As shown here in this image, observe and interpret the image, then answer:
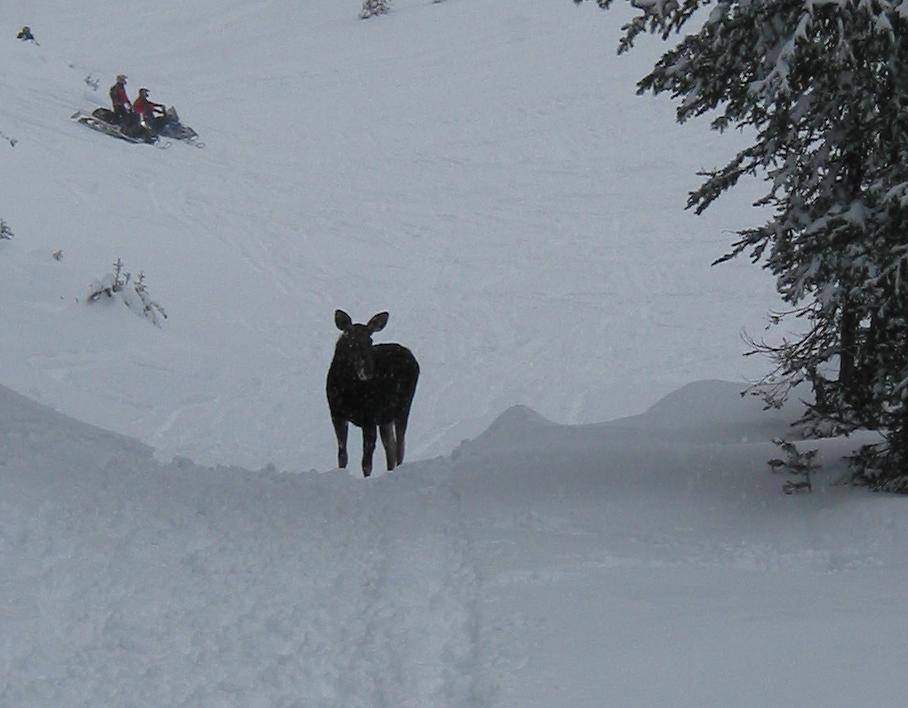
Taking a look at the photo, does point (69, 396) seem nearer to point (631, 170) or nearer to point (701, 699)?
point (701, 699)

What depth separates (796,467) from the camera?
7.21 meters

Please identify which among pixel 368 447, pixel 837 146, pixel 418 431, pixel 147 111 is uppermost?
pixel 147 111

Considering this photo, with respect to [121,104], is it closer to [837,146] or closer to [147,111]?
[147,111]

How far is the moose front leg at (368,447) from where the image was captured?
9.81 m

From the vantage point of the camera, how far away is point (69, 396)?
1198 cm

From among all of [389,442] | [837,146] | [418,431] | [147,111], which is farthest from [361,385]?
[147,111]

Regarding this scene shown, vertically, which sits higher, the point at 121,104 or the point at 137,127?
the point at 121,104

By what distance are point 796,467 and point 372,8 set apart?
42493 millimetres

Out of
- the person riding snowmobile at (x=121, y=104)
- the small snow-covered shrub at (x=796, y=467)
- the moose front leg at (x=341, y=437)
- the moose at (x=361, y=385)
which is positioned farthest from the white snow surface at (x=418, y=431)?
the person riding snowmobile at (x=121, y=104)

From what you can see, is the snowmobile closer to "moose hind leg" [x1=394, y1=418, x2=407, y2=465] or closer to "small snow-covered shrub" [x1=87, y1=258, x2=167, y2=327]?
"small snow-covered shrub" [x1=87, y1=258, x2=167, y2=327]

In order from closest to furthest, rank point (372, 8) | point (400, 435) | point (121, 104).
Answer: point (400, 435), point (121, 104), point (372, 8)

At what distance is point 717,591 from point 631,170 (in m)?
21.3

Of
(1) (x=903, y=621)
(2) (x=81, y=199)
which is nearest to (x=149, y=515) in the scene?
(1) (x=903, y=621)

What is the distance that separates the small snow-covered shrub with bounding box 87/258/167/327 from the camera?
1465cm
